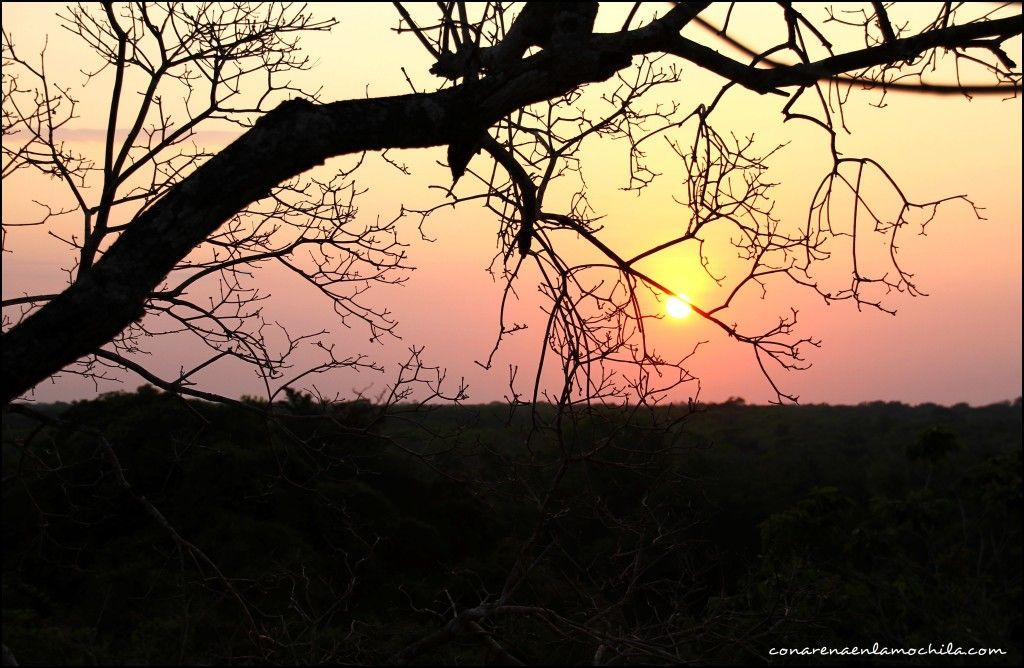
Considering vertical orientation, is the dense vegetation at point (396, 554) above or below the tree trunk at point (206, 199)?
below

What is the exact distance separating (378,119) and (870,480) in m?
23.5

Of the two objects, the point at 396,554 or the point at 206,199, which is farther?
the point at 396,554

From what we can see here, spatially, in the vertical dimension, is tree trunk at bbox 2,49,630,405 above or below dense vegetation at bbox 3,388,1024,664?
above

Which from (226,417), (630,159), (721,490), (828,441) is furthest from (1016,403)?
(630,159)

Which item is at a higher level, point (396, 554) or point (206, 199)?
point (206, 199)

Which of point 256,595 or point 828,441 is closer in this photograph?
point 256,595

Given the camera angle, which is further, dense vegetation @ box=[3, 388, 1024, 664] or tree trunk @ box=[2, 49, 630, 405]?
dense vegetation @ box=[3, 388, 1024, 664]

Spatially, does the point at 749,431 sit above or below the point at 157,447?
above

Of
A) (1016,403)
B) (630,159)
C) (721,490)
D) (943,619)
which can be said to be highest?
(1016,403)

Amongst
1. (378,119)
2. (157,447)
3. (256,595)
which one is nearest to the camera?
(378,119)

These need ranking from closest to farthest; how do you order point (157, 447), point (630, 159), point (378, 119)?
point (378, 119)
point (630, 159)
point (157, 447)

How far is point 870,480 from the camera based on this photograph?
947 inches

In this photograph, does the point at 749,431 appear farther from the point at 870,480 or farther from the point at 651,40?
the point at 651,40

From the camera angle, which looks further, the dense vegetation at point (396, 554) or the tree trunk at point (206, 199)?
the dense vegetation at point (396, 554)
